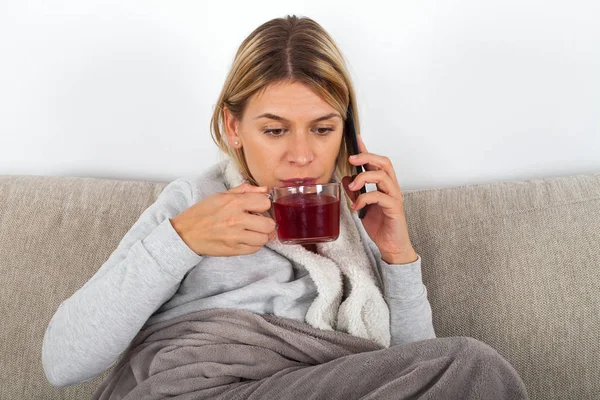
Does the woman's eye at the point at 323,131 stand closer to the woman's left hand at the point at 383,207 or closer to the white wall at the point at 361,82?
the woman's left hand at the point at 383,207

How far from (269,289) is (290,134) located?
327mm

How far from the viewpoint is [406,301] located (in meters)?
1.54

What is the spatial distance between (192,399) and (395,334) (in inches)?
21.1

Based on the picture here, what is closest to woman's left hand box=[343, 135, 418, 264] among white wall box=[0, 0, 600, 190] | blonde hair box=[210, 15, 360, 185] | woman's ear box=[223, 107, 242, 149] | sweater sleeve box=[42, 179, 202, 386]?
blonde hair box=[210, 15, 360, 185]

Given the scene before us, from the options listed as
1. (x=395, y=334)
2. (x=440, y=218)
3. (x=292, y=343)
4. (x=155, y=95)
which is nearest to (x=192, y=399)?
(x=292, y=343)

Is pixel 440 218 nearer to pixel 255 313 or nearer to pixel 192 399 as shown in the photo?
pixel 255 313

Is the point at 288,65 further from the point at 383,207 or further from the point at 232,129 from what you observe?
the point at 383,207

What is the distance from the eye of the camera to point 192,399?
4.04 feet

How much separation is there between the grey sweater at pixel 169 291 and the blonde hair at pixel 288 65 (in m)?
0.22

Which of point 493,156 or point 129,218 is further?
point 493,156

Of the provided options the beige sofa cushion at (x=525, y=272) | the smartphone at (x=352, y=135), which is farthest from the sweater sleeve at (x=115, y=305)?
the beige sofa cushion at (x=525, y=272)

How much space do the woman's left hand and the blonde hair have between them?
0.45ft

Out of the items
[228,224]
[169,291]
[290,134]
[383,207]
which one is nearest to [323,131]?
[290,134]

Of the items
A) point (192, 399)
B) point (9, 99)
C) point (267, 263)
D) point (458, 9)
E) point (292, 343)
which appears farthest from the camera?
point (9, 99)
